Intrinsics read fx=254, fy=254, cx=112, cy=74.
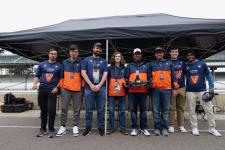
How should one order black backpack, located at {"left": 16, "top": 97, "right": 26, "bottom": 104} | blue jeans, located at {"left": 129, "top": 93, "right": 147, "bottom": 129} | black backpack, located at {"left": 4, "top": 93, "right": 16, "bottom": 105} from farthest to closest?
black backpack, located at {"left": 16, "top": 97, "right": 26, "bottom": 104}
black backpack, located at {"left": 4, "top": 93, "right": 16, "bottom": 105}
blue jeans, located at {"left": 129, "top": 93, "right": 147, "bottom": 129}

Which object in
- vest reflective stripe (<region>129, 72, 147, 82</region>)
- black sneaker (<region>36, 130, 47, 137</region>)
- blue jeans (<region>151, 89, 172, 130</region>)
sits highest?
vest reflective stripe (<region>129, 72, 147, 82</region>)

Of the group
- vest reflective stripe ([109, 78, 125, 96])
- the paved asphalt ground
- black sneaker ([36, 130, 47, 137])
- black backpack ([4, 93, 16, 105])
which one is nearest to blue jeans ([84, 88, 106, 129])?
vest reflective stripe ([109, 78, 125, 96])

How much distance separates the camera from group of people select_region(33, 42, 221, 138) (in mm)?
5074

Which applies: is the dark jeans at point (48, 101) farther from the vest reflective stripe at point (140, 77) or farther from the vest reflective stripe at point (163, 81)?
the vest reflective stripe at point (163, 81)

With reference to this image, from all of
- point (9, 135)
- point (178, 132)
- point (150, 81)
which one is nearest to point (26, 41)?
point (9, 135)

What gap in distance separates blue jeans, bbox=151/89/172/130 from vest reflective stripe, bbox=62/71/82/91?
154 cm

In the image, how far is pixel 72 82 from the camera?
509 centimetres

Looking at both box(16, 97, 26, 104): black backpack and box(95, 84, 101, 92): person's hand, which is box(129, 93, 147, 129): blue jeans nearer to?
box(95, 84, 101, 92): person's hand

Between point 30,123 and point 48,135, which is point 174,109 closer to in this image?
point 48,135

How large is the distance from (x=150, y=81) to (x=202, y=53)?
3.44 metres

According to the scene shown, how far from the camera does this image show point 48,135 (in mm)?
5051

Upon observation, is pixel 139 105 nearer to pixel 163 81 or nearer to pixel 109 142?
pixel 163 81

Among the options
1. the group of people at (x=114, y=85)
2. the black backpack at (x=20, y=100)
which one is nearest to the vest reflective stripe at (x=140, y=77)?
the group of people at (x=114, y=85)

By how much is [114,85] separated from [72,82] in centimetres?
85
